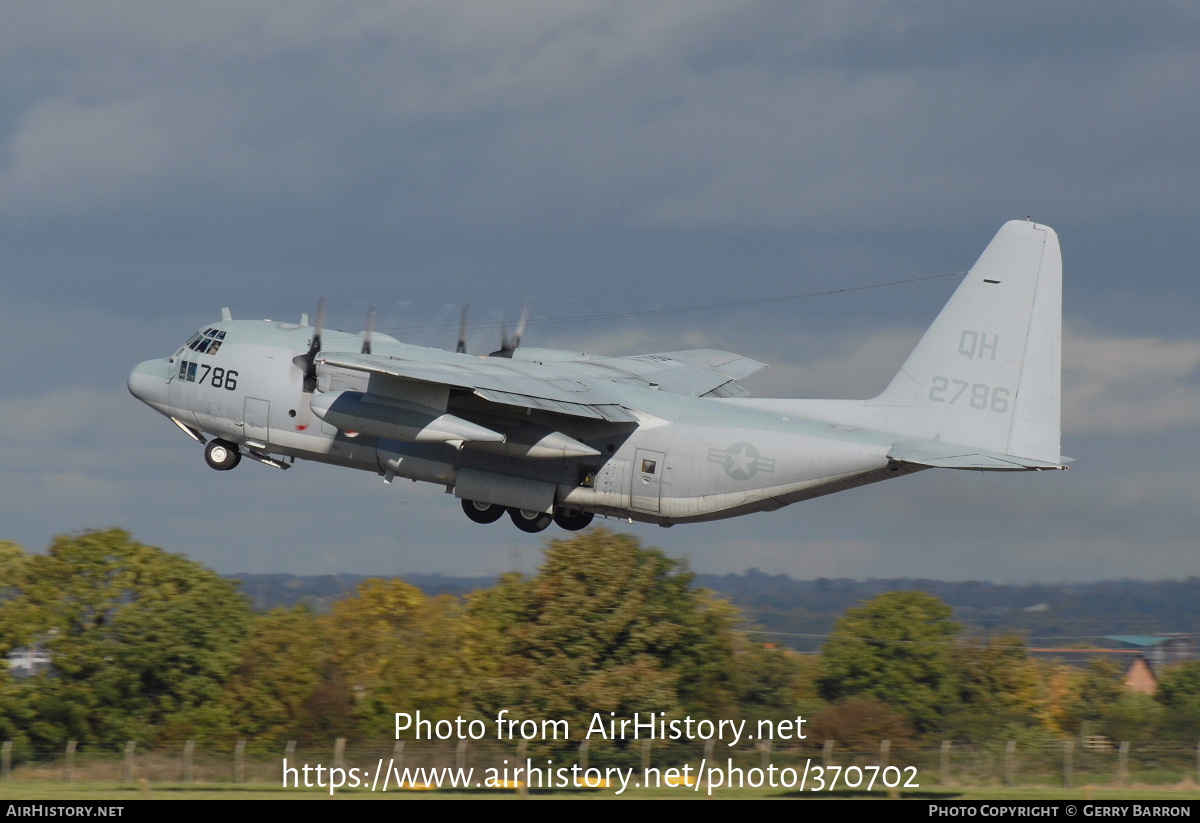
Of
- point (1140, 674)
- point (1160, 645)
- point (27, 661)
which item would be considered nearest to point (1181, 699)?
point (1140, 674)

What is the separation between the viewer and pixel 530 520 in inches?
1086

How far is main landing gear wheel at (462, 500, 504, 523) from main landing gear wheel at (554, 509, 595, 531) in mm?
1272

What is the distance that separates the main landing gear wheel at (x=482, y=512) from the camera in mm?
27938

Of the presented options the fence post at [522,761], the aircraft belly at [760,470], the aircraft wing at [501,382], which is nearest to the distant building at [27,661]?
the fence post at [522,761]

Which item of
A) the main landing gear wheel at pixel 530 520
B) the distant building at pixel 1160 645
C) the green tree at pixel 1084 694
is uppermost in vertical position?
the main landing gear wheel at pixel 530 520

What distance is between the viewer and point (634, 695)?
41.7 meters

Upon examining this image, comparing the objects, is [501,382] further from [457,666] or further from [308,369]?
[457,666]

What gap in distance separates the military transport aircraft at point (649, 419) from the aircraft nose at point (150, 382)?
1694mm

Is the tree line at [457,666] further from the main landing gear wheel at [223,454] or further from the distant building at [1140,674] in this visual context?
the main landing gear wheel at [223,454]

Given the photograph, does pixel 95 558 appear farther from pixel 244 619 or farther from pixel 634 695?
pixel 634 695

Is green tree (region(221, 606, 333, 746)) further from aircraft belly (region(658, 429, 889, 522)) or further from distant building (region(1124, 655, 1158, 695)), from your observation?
distant building (region(1124, 655, 1158, 695))

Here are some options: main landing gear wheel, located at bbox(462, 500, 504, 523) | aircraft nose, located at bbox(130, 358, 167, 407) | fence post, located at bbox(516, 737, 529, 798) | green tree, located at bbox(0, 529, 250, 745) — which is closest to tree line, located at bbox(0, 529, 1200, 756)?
green tree, located at bbox(0, 529, 250, 745)

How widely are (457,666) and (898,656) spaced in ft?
65.2
